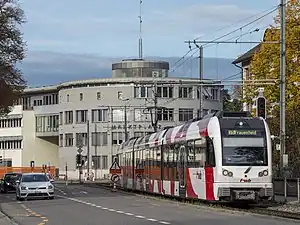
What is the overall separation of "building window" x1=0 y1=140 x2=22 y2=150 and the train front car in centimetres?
9396

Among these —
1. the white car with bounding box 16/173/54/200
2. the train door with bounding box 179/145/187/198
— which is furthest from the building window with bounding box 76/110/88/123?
the train door with bounding box 179/145/187/198

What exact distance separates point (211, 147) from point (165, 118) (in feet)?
262

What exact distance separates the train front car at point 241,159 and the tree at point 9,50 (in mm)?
17806

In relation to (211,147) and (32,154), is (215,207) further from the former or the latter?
(32,154)

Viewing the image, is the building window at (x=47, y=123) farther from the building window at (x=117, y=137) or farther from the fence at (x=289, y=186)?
the fence at (x=289, y=186)

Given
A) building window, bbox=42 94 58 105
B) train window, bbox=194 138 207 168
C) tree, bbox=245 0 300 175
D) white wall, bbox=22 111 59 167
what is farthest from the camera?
white wall, bbox=22 111 59 167

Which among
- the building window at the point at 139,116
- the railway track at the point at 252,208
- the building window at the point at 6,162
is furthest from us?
the building window at the point at 6,162

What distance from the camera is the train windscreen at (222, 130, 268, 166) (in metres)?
28.8

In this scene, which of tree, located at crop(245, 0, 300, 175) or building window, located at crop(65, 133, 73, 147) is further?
building window, located at crop(65, 133, 73, 147)

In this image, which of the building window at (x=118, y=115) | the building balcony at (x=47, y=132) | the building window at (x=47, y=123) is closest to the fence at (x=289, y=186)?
the building window at (x=118, y=115)

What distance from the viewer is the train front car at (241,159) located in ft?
93.6

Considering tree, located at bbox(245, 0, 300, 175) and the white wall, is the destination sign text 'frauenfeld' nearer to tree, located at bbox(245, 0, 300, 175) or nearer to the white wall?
tree, located at bbox(245, 0, 300, 175)

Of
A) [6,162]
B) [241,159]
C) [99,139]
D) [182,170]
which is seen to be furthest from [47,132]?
[241,159]

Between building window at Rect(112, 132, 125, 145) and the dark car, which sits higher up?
building window at Rect(112, 132, 125, 145)
